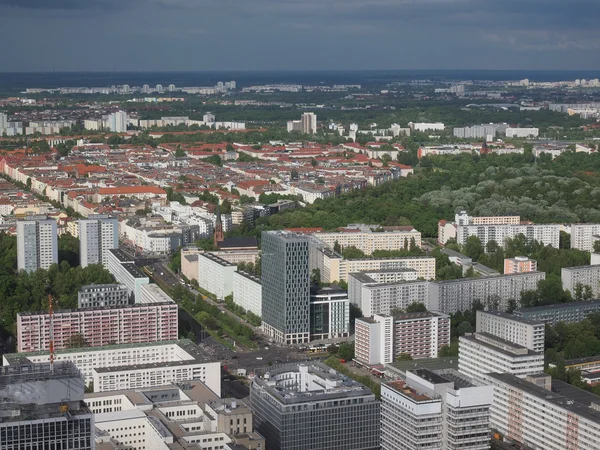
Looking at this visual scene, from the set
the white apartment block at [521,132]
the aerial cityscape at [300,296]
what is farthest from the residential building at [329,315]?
the white apartment block at [521,132]

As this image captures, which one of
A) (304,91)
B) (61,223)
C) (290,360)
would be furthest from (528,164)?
(304,91)

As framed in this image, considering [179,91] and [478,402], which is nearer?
[478,402]

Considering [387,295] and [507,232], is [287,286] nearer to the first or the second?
[387,295]

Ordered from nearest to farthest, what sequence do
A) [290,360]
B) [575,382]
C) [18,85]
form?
[575,382], [290,360], [18,85]

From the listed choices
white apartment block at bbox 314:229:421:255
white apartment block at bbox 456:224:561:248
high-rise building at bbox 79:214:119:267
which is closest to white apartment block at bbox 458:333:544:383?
white apartment block at bbox 314:229:421:255

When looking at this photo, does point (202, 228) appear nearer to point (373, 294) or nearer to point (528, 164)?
point (373, 294)

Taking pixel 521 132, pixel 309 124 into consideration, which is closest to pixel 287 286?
pixel 521 132

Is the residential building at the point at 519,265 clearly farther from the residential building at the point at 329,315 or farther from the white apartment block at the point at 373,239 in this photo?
the residential building at the point at 329,315
